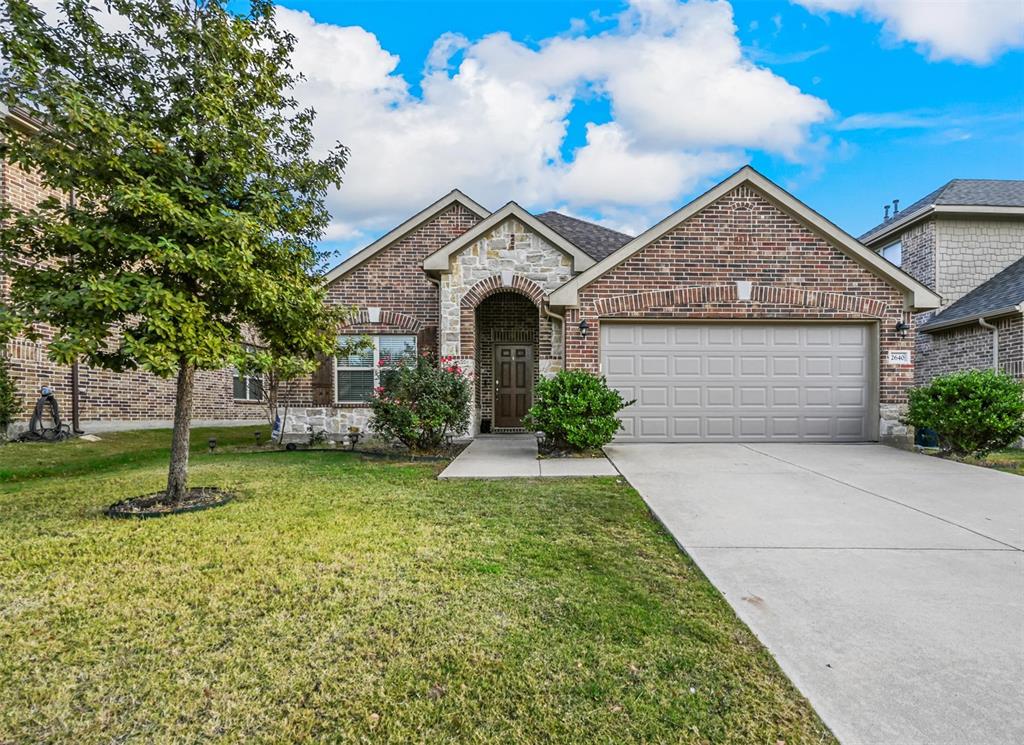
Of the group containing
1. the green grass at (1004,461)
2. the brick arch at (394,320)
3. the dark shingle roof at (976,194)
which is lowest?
the green grass at (1004,461)

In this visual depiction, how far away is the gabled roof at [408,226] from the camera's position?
12.2m

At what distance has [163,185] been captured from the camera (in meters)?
5.04

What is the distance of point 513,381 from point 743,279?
594 centimetres

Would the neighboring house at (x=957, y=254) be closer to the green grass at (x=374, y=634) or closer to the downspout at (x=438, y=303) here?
the downspout at (x=438, y=303)

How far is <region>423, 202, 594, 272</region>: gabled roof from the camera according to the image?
36.2ft

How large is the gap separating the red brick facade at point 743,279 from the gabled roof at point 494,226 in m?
1.67

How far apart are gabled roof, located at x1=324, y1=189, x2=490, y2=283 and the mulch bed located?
6.85m

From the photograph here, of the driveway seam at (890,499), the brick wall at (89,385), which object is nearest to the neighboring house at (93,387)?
the brick wall at (89,385)

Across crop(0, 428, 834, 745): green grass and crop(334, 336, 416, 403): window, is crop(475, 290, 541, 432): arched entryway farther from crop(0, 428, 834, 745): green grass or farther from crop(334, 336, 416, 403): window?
crop(0, 428, 834, 745): green grass

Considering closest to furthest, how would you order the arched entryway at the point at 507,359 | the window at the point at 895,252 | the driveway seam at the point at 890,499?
1. the driveway seam at the point at 890,499
2. the arched entryway at the point at 507,359
3. the window at the point at 895,252

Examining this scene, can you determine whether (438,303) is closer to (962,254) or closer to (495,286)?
(495,286)

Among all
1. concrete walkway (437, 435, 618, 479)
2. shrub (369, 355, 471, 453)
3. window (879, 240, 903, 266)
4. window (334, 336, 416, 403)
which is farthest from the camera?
window (879, 240, 903, 266)

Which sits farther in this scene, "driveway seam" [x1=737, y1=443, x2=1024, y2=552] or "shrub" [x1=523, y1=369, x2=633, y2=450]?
"shrub" [x1=523, y1=369, x2=633, y2=450]

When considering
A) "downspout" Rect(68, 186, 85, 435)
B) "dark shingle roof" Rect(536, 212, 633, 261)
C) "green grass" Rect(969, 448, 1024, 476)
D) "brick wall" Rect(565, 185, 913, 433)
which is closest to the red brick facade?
"brick wall" Rect(565, 185, 913, 433)
